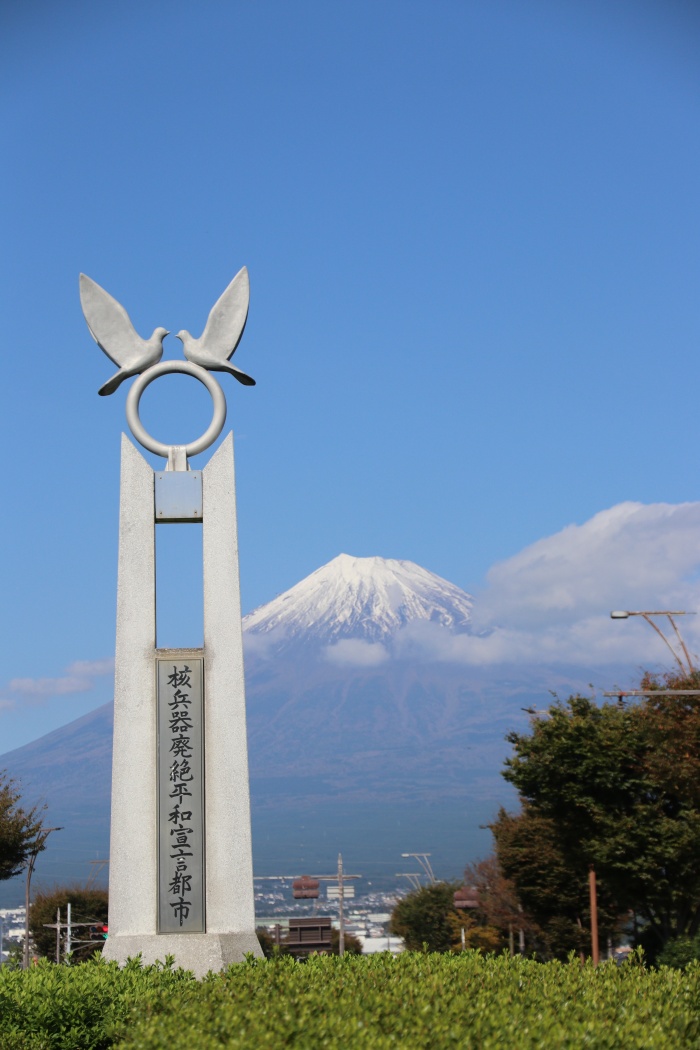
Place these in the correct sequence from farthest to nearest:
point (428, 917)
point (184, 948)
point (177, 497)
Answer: point (428, 917), point (177, 497), point (184, 948)

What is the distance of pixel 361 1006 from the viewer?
8875 mm

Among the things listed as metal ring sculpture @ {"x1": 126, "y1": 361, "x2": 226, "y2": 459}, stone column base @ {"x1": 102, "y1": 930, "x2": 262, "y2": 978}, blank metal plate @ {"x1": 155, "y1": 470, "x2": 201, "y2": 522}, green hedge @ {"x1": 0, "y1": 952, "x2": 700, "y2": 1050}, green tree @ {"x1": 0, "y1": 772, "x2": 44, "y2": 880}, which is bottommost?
green hedge @ {"x1": 0, "y1": 952, "x2": 700, "y2": 1050}

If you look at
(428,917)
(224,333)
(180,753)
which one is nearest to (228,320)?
(224,333)

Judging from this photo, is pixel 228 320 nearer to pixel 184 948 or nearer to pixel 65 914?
pixel 184 948

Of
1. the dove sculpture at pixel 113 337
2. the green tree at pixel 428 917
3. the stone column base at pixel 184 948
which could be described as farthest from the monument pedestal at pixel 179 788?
the green tree at pixel 428 917

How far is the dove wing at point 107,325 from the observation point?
17.6 m

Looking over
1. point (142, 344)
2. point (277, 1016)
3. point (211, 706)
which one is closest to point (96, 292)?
point (142, 344)

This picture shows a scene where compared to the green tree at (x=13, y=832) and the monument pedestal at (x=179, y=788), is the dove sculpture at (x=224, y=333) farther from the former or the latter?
the green tree at (x=13, y=832)

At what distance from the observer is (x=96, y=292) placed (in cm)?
1762

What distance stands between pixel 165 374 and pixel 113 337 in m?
0.89

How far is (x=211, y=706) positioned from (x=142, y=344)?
17.2ft

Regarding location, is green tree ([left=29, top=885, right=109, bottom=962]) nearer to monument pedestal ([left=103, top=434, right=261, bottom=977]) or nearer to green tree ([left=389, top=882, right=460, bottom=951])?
green tree ([left=389, top=882, right=460, bottom=951])

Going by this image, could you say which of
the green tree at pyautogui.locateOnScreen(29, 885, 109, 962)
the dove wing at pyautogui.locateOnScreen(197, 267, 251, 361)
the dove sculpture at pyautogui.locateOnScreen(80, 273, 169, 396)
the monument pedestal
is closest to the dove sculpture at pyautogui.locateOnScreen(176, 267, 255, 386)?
the dove wing at pyautogui.locateOnScreen(197, 267, 251, 361)

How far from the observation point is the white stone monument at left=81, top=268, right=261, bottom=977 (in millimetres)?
15430
